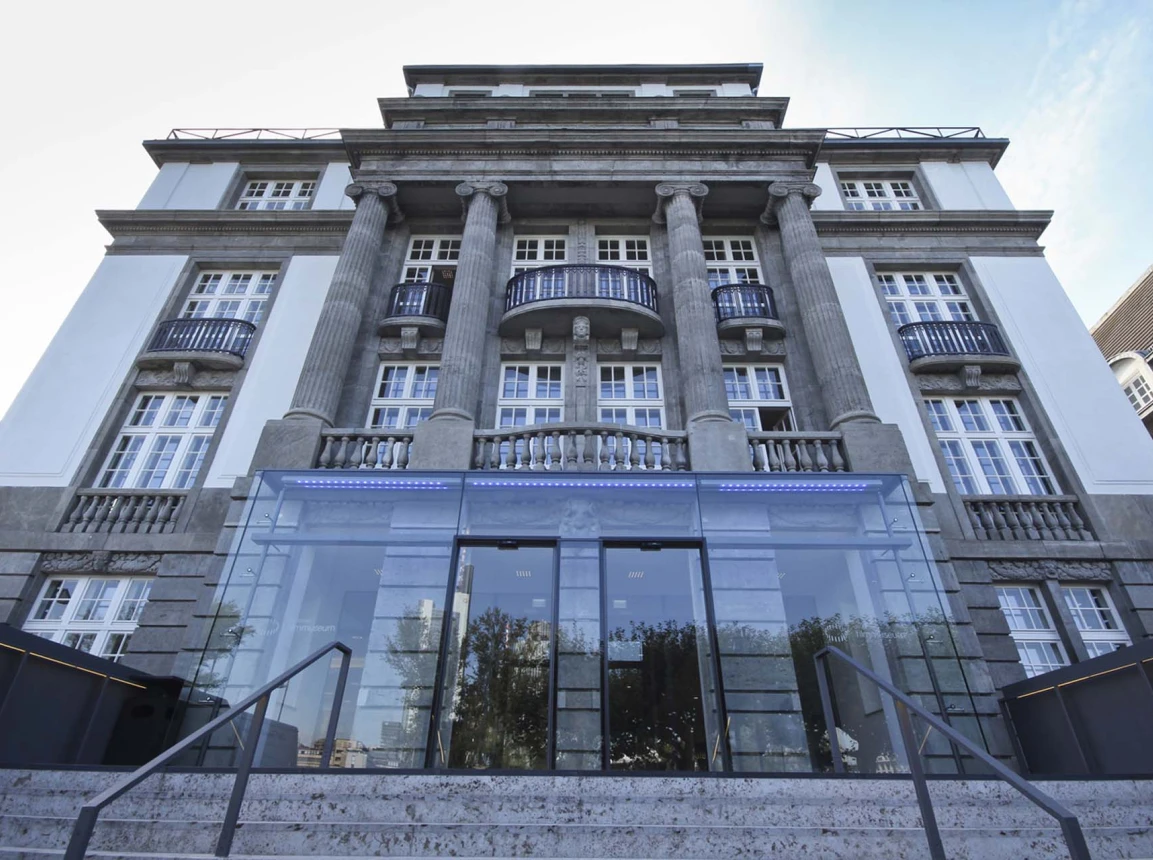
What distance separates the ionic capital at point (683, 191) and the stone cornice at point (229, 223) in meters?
8.95

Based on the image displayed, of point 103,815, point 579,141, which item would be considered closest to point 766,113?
point 579,141

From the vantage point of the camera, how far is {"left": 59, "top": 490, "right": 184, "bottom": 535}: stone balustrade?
12898 millimetres

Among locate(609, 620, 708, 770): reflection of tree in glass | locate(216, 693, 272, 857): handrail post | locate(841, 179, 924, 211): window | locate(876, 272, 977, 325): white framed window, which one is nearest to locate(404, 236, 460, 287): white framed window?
locate(609, 620, 708, 770): reflection of tree in glass

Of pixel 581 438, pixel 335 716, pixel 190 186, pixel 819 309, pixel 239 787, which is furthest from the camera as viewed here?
pixel 190 186

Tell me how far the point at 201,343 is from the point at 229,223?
4.71 meters

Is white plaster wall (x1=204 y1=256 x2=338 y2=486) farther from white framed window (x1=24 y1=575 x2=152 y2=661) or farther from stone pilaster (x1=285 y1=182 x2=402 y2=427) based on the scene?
white framed window (x1=24 y1=575 x2=152 y2=661)

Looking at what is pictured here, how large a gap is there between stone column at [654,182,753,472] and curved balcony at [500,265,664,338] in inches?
32.8

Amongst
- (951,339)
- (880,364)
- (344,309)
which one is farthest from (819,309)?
(344,309)

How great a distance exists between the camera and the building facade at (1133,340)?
1047 inches

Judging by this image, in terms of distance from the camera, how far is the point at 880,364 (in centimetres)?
1534

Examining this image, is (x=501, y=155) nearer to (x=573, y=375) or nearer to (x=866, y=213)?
(x=573, y=375)

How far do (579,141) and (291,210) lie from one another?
8.68 m

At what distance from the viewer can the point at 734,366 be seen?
15.9 metres

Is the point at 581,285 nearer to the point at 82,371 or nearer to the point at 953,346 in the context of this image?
the point at 953,346
